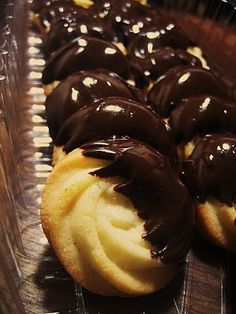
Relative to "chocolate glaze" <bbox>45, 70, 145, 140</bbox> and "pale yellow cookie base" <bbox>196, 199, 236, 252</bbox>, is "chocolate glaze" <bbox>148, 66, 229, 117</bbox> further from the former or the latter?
"pale yellow cookie base" <bbox>196, 199, 236, 252</bbox>

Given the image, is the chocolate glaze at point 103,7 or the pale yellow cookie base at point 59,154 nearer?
the pale yellow cookie base at point 59,154

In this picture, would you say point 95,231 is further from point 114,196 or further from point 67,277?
point 67,277

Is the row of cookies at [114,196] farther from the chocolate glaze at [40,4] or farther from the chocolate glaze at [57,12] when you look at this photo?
the chocolate glaze at [40,4]

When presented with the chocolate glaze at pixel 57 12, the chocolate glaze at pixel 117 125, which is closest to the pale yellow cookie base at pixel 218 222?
the chocolate glaze at pixel 117 125

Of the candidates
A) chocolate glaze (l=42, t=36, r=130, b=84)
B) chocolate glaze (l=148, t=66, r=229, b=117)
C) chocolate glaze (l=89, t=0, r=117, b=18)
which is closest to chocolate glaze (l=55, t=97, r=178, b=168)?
chocolate glaze (l=148, t=66, r=229, b=117)

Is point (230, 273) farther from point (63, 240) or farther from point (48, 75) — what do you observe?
point (48, 75)

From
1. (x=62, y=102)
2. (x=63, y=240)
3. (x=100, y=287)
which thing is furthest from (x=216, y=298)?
(x=62, y=102)

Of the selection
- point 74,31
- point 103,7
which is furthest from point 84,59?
point 103,7
